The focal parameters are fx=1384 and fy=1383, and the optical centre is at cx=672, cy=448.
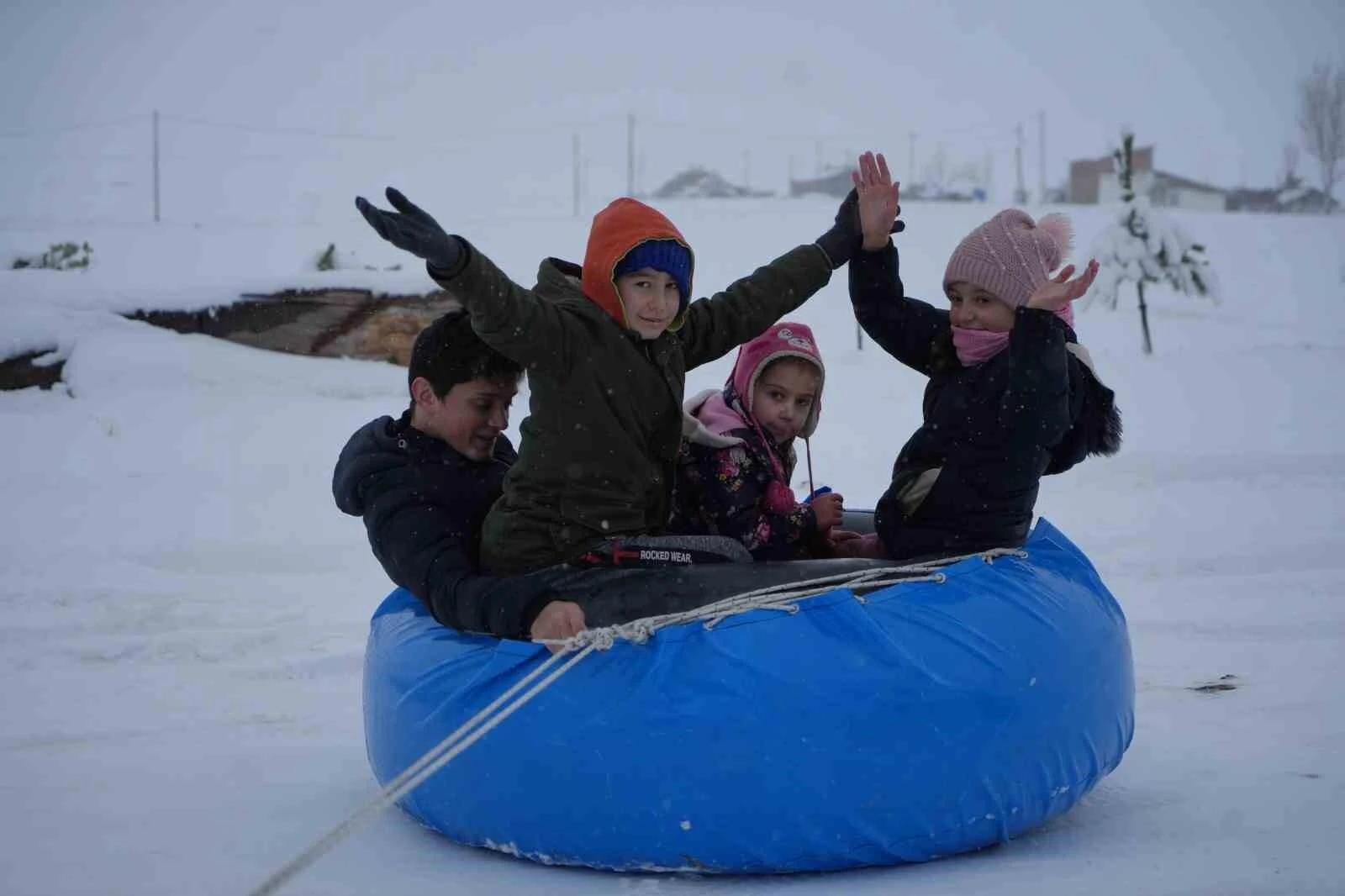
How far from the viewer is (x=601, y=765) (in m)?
2.92

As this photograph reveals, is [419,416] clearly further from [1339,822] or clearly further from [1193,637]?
[1193,637]

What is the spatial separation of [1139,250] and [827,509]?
14.9 metres

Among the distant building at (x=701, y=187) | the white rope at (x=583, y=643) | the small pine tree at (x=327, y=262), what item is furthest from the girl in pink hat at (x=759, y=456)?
the distant building at (x=701, y=187)

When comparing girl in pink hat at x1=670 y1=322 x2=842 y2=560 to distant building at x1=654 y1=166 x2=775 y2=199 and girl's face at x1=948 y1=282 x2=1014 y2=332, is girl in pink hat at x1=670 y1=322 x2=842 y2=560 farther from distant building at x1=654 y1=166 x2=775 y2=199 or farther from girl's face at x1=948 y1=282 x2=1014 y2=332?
distant building at x1=654 y1=166 x2=775 y2=199

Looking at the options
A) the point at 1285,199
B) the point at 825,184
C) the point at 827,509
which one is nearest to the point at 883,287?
the point at 827,509

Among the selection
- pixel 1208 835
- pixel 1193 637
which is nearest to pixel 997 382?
pixel 1208 835

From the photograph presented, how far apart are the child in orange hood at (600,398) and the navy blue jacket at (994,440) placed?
63cm

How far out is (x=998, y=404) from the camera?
3299mm

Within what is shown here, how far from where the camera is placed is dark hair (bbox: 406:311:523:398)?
12.5 ft

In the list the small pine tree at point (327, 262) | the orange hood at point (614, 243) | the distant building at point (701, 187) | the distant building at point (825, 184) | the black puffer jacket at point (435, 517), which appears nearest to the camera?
the black puffer jacket at point (435, 517)

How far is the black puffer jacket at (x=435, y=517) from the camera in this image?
322 centimetres

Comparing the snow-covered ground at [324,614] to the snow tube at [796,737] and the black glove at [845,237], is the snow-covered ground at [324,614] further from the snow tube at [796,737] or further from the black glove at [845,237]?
the black glove at [845,237]

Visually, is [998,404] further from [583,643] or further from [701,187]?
[701,187]

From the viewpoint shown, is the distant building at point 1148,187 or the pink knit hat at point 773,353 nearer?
the pink knit hat at point 773,353
